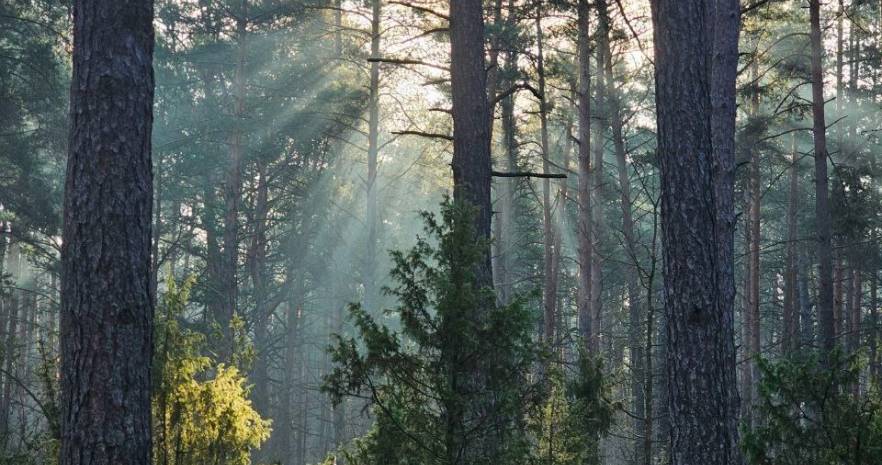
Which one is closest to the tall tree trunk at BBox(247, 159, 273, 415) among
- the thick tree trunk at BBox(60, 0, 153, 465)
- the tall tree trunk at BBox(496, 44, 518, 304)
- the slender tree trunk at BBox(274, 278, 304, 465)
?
the slender tree trunk at BBox(274, 278, 304, 465)

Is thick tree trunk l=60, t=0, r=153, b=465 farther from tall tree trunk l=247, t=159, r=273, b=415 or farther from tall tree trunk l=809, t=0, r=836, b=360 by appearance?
tall tree trunk l=247, t=159, r=273, b=415

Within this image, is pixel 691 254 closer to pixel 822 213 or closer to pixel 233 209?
pixel 822 213

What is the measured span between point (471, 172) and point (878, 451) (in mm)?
4305

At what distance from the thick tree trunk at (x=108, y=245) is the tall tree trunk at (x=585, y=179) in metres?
11.7

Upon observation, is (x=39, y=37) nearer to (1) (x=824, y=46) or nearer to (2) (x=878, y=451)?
(2) (x=878, y=451)

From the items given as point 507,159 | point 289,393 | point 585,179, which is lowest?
point 289,393

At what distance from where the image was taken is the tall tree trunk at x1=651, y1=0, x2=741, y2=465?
6988 mm

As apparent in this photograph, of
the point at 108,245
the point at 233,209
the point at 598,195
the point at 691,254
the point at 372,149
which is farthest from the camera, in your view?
the point at 372,149

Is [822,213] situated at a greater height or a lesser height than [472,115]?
greater

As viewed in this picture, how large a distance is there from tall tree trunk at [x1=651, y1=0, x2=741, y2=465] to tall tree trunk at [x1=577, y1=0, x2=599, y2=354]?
29.7 feet

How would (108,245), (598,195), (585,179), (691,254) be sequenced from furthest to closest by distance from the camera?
(598,195) < (585,179) < (691,254) < (108,245)

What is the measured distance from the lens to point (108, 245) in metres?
5.38

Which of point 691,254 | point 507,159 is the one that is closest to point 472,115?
point 691,254

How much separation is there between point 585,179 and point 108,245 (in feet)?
41.8
